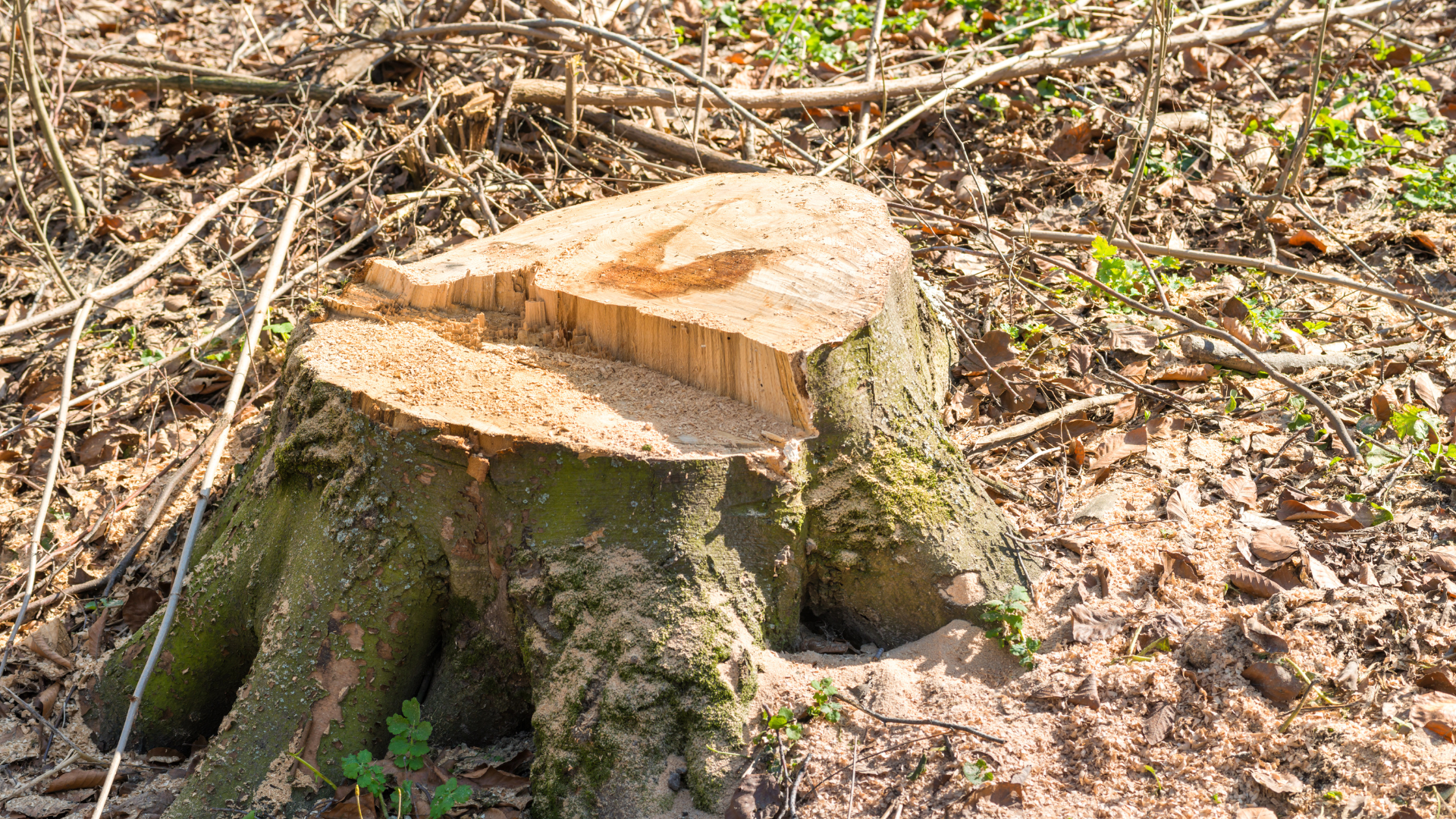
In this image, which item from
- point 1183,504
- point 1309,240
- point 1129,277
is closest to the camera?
point 1183,504

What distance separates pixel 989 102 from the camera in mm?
4406

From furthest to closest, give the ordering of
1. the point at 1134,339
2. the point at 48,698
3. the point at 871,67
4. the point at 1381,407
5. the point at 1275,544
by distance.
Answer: the point at 871,67, the point at 1134,339, the point at 1381,407, the point at 48,698, the point at 1275,544

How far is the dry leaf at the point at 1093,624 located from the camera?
6.65 ft

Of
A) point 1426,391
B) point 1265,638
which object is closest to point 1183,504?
point 1265,638

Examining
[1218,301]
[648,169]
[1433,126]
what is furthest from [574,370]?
[1433,126]

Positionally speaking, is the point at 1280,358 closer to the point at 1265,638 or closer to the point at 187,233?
the point at 1265,638

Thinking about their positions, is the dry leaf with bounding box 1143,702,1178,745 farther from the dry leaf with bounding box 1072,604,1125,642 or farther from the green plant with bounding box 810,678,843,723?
the green plant with bounding box 810,678,843,723

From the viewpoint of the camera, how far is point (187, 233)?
3756mm

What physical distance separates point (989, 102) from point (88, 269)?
4.03 meters

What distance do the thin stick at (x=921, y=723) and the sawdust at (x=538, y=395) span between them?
543mm

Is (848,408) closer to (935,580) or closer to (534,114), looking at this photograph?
(935,580)

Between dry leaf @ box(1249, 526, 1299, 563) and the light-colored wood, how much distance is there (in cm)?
103

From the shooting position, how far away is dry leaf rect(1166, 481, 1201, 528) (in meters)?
2.33

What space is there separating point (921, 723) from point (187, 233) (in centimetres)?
340
